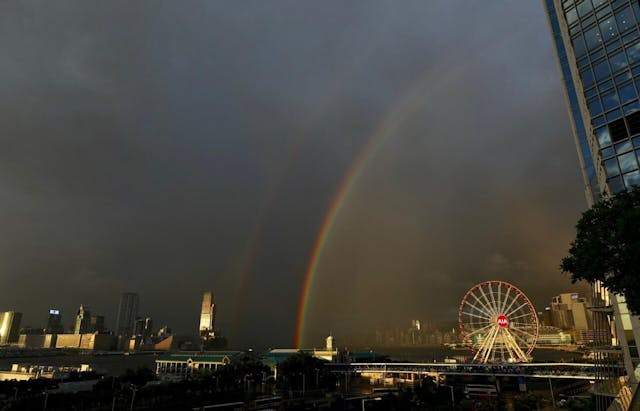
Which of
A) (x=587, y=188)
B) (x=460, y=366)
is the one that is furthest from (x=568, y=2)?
(x=460, y=366)

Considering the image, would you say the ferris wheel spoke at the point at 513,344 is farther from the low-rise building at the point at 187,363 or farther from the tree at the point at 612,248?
the tree at the point at 612,248

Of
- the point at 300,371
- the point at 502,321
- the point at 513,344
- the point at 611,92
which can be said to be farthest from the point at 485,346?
the point at 611,92

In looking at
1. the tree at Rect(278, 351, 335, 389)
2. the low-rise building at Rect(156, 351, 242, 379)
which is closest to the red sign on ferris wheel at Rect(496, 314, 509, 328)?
the tree at Rect(278, 351, 335, 389)

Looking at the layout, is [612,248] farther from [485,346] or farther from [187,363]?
[187,363]

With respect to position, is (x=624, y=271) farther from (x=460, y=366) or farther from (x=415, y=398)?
(x=460, y=366)

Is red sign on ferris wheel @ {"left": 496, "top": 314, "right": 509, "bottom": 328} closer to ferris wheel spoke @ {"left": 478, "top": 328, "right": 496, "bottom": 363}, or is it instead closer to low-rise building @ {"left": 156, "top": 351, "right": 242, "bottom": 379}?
ferris wheel spoke @ {"left": 478, "top": 328, "right": 496, "bottom": 363}

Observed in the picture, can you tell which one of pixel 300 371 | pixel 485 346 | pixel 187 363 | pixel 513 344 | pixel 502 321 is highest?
pixel 502 321
